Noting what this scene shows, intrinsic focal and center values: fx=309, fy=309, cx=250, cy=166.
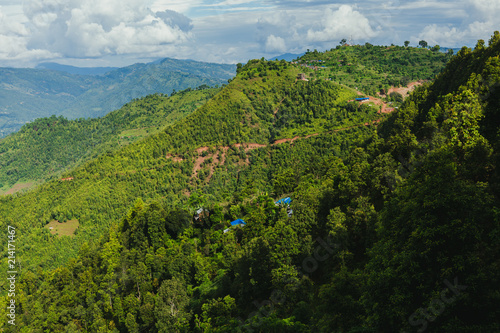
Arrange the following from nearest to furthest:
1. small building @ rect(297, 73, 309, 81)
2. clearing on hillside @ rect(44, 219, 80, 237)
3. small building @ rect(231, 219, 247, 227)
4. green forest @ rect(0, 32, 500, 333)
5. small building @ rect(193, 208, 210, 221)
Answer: green forest @ rect(0, 32, 500, 333), small building @ rect(231, 219, 247, 227), small building @ rect(193, 208, 210, 221), clearing on hillside @ rect(44, 219, 80, 237), small building @ rect(297, 73, 309, 81)

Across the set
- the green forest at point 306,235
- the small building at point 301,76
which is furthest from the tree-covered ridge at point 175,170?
the small building at point 301,76

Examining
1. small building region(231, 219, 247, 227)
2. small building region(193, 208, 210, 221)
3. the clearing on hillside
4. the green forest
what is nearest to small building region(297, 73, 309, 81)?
the green forest

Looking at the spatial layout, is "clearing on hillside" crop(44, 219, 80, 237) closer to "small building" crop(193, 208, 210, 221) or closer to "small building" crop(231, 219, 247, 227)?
"small building" crop(193, 208, 210, 221)

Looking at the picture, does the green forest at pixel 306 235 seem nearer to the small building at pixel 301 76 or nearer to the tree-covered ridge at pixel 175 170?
the tree-covered ridge at pixel 175 170

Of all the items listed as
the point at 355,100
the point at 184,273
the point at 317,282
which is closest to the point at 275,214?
the point at 184,273

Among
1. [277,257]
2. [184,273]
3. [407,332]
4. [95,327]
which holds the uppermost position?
[407,332]

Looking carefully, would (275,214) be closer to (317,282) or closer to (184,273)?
(184,273)

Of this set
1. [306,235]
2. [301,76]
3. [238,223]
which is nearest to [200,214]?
[238,223]
